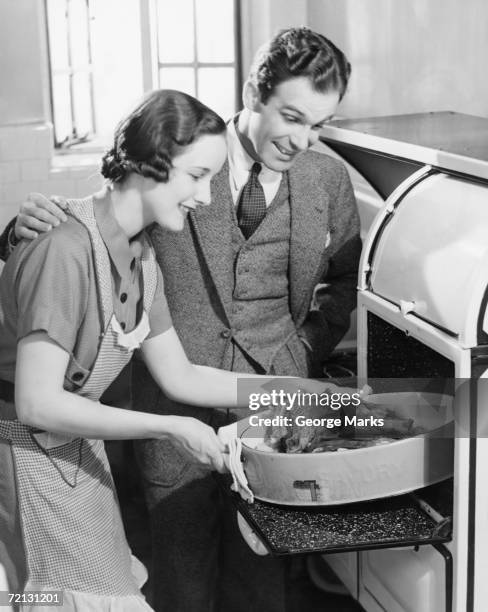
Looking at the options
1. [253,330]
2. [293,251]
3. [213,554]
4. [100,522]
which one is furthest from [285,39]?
[213,554]

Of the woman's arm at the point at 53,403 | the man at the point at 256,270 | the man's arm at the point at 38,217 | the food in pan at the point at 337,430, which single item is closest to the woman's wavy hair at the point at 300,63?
the man at the point at 256,270

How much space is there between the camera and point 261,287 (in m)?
2.29

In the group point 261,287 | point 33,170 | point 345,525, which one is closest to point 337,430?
point 345,525

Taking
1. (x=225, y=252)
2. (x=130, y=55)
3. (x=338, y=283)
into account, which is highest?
(x=130, y=55)

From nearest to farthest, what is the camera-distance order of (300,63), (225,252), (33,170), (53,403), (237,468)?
(53,403), (237,468), (300,63), (225,252), (33,170)

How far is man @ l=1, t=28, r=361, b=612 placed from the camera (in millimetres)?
2143

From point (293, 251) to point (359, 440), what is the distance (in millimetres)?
543

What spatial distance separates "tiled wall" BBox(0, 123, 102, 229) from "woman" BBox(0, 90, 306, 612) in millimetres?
3272

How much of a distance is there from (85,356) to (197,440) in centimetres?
27

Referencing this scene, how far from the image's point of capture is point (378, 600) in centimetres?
242

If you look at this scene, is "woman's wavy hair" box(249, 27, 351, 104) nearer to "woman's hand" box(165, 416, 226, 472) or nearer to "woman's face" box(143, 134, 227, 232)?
"woman's face" box(143, 134, 227, 232)

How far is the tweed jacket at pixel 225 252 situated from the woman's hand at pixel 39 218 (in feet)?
1.59

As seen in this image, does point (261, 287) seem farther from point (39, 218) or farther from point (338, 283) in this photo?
point (39, 218)

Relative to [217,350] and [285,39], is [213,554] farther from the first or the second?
[285,39]
